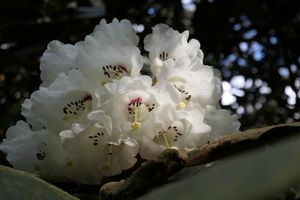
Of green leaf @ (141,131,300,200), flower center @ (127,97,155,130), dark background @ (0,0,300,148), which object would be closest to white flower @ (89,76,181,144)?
flower center @ (127,97,155,130)

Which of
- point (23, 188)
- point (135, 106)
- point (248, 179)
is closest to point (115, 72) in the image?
point (135, 106)


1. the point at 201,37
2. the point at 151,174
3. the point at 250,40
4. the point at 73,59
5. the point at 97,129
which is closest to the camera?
the point at 151,174

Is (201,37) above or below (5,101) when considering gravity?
above

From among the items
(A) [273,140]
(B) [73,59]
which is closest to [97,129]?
(B) [73,59]

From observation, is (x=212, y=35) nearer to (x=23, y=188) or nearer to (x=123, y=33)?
(x=123, y=33)

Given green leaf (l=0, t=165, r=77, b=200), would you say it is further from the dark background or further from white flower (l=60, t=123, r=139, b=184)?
the dark background

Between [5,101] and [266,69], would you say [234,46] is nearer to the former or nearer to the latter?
[266,69]

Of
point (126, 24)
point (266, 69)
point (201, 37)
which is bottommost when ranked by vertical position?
point (266, 69)
